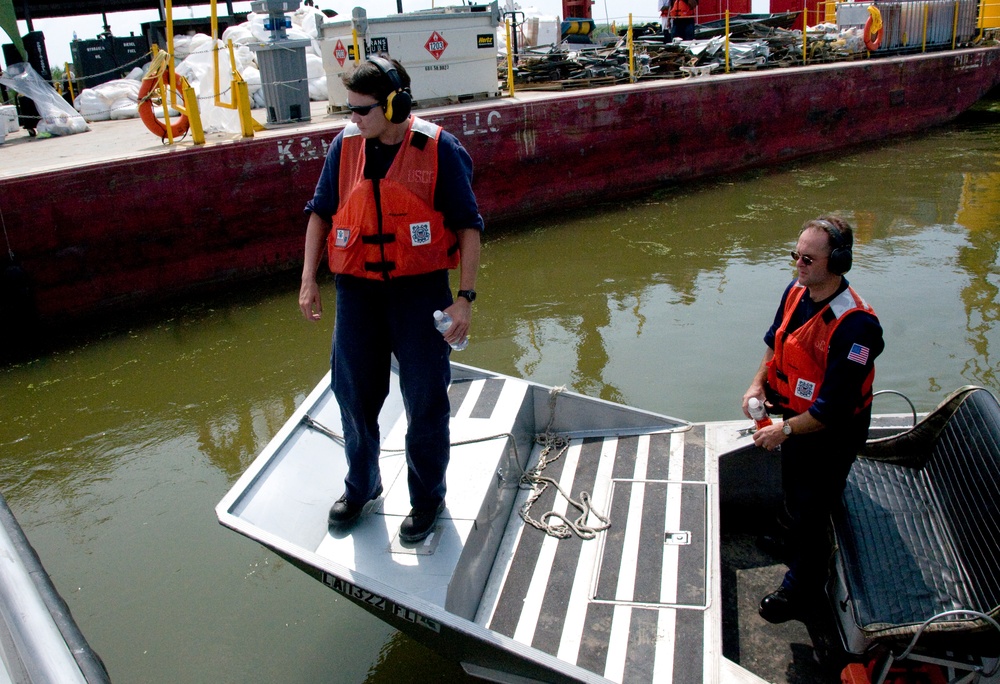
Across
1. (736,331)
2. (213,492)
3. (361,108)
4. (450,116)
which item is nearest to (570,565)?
(361,108)

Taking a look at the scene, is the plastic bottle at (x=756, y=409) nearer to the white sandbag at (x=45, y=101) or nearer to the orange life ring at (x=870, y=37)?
the white sandbag at (x=45, y=101)

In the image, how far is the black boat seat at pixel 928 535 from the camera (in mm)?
2590

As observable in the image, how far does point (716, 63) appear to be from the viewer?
14.2 meters

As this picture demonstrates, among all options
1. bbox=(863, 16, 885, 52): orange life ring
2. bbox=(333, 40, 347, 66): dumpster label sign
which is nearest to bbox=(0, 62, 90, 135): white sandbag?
bbox=(333, 40, 347, 66): dumpster label sign

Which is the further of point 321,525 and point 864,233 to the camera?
point 864,233

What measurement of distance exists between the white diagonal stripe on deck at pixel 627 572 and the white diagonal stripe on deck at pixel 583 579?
0.36ft

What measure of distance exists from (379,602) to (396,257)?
116cm

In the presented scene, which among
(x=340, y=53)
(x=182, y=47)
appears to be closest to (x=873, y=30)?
(x=340, y=53)

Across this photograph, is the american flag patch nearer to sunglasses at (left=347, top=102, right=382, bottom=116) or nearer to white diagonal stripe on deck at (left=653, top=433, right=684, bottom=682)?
white diagonal stripe on deck at (left=653, top=433, right=684, bottom=682)

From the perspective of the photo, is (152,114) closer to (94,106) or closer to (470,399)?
(470,399)

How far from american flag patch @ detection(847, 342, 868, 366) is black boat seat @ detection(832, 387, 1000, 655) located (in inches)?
20.6

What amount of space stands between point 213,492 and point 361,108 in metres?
2.94

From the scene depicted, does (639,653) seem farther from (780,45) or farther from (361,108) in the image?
(780,45)

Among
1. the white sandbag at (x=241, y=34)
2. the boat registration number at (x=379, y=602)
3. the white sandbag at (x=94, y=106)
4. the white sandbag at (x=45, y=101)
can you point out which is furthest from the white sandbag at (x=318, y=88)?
the boat registration number at (x=379, y=602)
